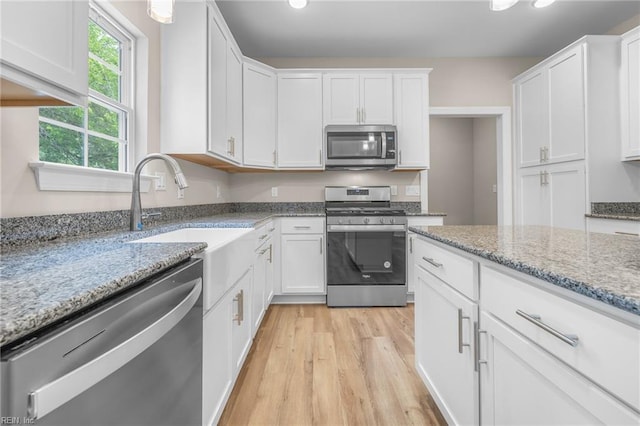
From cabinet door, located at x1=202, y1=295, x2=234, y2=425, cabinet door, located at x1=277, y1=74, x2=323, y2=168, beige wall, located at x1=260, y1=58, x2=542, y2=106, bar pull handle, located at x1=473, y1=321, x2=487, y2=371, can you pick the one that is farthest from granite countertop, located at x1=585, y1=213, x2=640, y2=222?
cabinet door, located at x1=202, y1=295, x2=234, y2=425

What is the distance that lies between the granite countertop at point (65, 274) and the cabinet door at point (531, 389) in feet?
3.13

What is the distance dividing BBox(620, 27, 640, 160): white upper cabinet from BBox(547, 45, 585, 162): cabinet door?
0.95 ft

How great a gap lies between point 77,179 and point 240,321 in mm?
1025

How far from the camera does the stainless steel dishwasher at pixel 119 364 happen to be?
0.42 metres

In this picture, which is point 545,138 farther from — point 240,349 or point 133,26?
point 133,26

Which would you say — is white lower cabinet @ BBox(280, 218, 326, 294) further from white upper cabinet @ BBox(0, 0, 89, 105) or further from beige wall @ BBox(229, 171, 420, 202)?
white upper cabinet @ BBox(0, 0, 89, 105)

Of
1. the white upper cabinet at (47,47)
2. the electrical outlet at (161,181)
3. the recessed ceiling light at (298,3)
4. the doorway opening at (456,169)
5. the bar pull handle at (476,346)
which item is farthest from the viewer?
the doorway opening at (456,169)

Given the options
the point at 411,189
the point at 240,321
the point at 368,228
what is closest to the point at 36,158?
the point at 240,321

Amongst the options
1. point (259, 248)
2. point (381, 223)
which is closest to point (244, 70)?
point (259, 248)

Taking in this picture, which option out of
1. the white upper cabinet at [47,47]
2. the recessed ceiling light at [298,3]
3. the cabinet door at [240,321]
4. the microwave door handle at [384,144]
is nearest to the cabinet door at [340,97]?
the microwave door handle at [384,144]

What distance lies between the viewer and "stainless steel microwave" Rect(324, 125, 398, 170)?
10.1 feet

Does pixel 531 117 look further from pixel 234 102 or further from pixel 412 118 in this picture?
pixel 234 102

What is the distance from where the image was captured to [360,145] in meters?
3.12

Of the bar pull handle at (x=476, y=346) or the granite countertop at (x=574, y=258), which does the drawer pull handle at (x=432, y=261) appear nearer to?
the granite countertop at (x=574, y=258)
